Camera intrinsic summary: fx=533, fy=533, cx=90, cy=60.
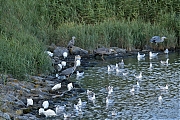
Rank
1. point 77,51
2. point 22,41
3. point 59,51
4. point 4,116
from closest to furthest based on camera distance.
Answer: point 4,116 → point 22,41 → point 59,51 → point 77,51

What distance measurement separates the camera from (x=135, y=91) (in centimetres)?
1580

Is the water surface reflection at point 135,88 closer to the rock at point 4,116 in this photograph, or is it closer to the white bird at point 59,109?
the white bird at point 59,109

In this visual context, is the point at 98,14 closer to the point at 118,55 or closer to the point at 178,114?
the point at 118,55

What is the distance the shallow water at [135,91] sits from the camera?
43.5ft

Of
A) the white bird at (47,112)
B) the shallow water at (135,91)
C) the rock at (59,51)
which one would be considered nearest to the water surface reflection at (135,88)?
the shallow water at (135,91)

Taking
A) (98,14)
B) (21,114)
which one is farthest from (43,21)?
(21,114)

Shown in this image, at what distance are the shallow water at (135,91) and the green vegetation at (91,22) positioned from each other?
1815mm

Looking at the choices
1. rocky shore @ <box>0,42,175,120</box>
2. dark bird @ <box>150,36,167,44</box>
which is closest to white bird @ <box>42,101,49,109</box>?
rocky shore @ <box>0,42,175,120</box>

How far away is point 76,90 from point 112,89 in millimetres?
1102

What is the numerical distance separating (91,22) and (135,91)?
31.7 ft

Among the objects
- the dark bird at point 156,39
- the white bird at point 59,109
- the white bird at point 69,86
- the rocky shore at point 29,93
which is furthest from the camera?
the dark bird at point 156,39

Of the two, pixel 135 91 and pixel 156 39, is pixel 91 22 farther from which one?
pixel 135 91

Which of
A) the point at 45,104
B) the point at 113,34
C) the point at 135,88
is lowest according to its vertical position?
the point at 135,88

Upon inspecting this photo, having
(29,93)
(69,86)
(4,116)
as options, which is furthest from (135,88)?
(4,116)
